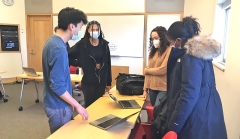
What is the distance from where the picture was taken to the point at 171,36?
154 centimetres

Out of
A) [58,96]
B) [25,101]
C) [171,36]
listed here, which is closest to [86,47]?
[58,96]

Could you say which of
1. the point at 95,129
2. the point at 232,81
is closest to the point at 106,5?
the point at 232,81

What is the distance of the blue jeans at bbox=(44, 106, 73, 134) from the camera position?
1553mm

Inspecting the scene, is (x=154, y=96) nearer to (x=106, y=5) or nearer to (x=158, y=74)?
(x=158, y=74)

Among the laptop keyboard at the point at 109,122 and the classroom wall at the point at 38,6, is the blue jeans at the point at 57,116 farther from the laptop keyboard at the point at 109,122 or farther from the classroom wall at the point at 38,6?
the classroom wall at the point at 38,6

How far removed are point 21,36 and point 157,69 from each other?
18.9 feet

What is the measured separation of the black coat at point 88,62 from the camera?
236cm

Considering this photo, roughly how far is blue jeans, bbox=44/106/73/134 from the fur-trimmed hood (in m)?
0.97

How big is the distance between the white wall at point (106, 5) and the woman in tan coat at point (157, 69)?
367 centimetres

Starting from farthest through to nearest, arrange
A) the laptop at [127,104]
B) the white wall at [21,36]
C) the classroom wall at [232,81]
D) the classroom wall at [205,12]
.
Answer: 1. the white wall at [21,36]
2. the classroom wall at [205,12]
3. the laptop at [127,104]
4. the classroom wall at [232,81]

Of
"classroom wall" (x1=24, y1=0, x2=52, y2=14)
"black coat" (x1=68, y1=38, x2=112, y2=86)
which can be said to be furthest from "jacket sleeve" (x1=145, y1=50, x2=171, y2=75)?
"classroom wall" (x1=24, y1=0, x2=52, y2=14)

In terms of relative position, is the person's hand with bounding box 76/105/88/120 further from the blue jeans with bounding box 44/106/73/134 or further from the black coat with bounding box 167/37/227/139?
the black coat with bounding box 167/37/227/139

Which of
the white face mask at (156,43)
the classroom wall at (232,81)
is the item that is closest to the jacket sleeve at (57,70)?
the white face mask at (156,43)

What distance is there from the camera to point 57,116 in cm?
157
